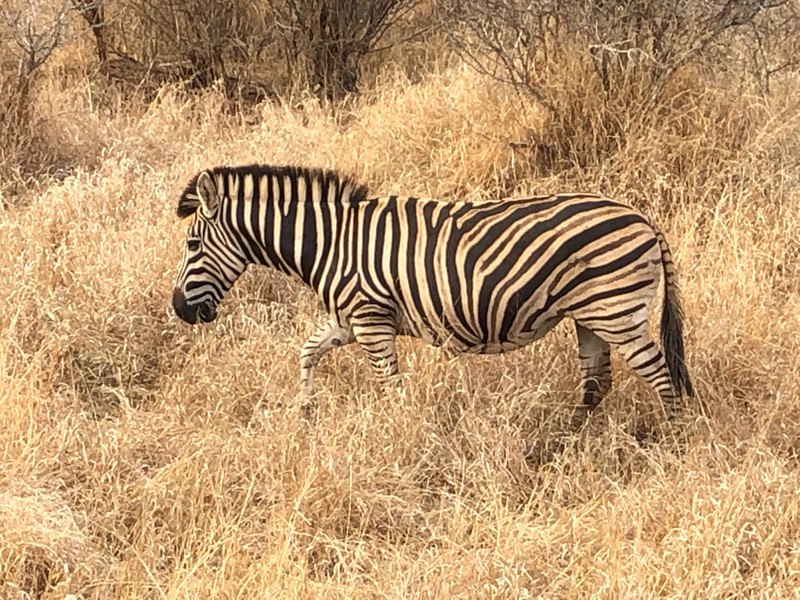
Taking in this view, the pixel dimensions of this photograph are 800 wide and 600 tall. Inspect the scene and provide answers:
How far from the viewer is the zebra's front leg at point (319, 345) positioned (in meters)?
4.03

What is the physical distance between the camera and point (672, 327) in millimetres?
3861

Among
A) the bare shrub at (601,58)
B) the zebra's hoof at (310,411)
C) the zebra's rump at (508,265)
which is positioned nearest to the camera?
the zebra's rump at (508,265)

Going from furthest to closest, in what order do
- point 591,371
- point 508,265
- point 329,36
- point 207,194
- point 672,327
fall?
point 329,36 → point 591,371 → point 207,194 → point 672,327 → point 508,265

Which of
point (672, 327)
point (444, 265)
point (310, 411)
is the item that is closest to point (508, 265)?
point (444, 265)

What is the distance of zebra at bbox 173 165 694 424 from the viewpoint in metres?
3.68

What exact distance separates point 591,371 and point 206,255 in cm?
171

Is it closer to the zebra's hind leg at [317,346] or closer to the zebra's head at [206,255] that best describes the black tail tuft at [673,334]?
the zebra's hind leg at [317,346]

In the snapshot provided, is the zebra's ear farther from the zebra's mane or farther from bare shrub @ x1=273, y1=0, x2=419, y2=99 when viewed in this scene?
bare shrub @ x1=273, y1=0, x2=419, y2=99

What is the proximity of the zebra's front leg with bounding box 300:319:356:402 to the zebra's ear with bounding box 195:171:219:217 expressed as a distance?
69cm

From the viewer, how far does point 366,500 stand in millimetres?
3426

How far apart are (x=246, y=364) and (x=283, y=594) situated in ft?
5.19

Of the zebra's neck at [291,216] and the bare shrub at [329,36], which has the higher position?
the bare shrub at [329,36]

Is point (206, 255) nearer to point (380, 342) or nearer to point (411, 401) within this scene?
point (380, 342)

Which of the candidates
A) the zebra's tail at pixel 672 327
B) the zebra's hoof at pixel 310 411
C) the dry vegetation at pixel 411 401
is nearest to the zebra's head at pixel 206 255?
the dry vegetation at pixel 411 401
